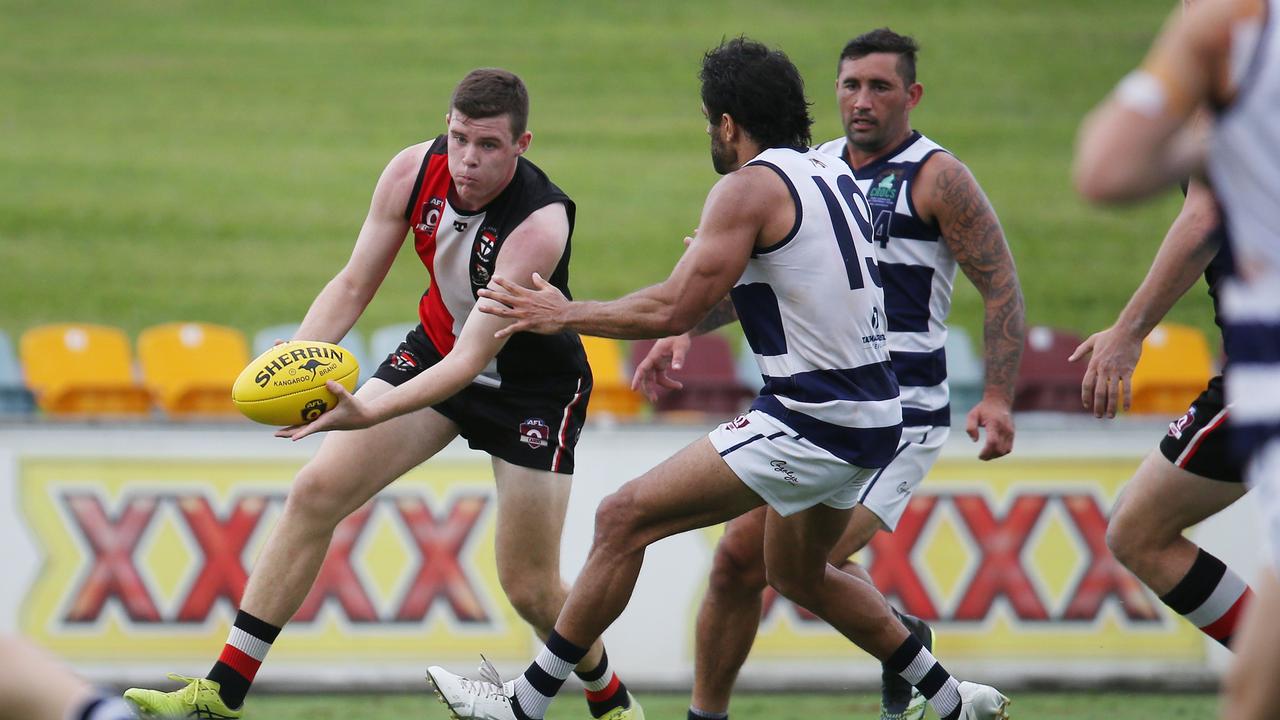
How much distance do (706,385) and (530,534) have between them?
14.4 ft

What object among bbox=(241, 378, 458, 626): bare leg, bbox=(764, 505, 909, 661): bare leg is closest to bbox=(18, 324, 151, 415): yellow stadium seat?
bbox=(241, 378, 458, 626): bare leg

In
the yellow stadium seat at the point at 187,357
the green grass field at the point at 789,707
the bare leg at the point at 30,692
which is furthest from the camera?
the yellow stadium seat at the point at 187,357

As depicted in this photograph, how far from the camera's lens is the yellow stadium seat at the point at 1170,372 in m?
9.38

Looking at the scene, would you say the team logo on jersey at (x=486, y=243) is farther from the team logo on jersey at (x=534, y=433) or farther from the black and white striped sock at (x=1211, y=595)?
the black and white striped sock at (x=1211, y=595)

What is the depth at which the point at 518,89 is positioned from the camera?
5.17m

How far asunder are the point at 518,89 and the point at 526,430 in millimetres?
1263

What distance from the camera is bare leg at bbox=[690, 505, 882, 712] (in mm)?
5469

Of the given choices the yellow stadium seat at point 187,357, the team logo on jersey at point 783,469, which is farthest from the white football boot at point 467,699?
the yellow stadium seat at point 187,357

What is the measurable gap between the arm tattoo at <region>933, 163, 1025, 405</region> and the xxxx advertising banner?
2184 millimetres

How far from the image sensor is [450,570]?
7797 millimetres

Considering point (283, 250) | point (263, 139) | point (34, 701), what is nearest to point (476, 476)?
point (34, 701)

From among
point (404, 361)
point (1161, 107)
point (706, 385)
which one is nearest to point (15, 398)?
point (706, 385)

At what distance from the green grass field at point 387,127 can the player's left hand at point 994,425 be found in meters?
12.0

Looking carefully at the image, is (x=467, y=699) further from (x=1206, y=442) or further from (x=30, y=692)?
(x=1206, y=442)
